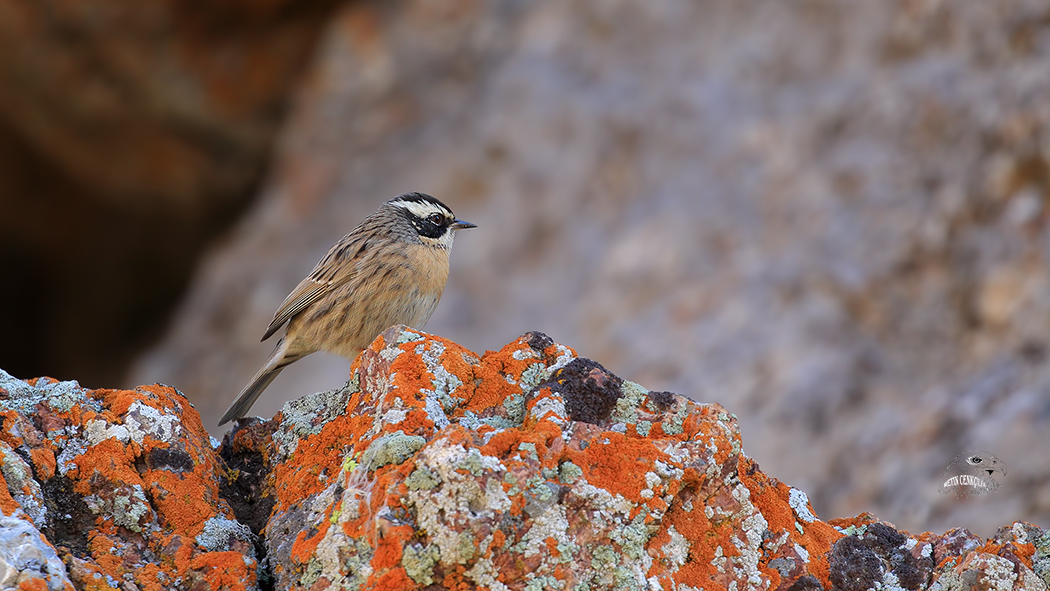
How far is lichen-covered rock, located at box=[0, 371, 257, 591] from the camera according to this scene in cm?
302

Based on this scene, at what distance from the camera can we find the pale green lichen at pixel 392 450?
10.5 ft

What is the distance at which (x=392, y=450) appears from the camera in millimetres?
3201

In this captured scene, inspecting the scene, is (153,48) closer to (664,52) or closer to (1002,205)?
(664,52)

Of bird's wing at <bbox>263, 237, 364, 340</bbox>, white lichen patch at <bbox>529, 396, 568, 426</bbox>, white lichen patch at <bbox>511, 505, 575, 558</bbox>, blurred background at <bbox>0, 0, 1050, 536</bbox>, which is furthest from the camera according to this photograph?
blurred background at <bbox>0, 0, 1050, 536</bbox>

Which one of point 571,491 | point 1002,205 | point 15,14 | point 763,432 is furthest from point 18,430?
point 15,14

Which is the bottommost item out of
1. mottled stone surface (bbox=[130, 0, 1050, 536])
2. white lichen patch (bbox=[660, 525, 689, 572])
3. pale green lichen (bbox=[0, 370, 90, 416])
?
pale green lichen (bbox=[0, 370, 90, 416])

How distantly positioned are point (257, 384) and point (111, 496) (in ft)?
7.46

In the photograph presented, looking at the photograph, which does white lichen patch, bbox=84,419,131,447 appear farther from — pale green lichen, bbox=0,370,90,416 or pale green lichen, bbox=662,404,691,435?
pale green lichen, bbox=662,404,691,435

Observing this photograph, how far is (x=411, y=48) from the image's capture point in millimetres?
12430

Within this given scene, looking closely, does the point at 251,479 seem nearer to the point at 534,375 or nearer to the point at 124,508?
the point at 124,508

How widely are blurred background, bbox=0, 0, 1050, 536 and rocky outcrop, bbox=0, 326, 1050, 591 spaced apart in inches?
146

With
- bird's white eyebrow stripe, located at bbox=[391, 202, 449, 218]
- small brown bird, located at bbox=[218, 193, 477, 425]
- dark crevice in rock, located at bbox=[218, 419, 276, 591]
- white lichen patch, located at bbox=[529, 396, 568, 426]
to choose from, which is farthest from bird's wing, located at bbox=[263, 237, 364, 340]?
white lichen patch, located at bbox=[529, 396, 568, 426]

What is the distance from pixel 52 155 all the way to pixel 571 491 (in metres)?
11.6

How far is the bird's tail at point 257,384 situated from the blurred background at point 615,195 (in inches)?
171
